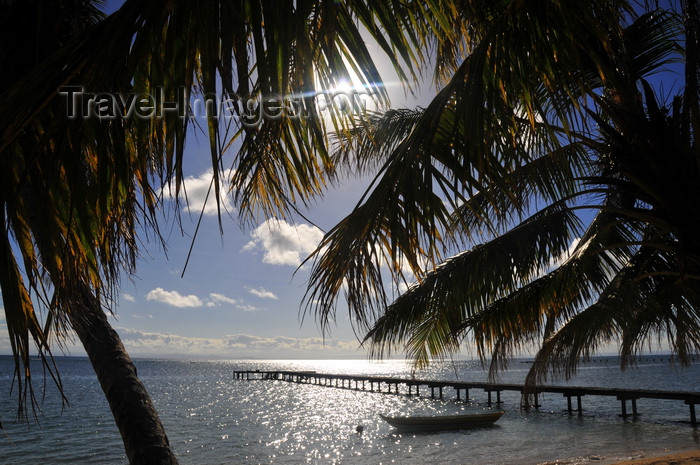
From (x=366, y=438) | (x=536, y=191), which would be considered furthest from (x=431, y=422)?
(x=536, y=191)

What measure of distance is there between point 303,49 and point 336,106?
1.33 feet

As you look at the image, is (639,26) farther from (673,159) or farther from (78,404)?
(78,404)

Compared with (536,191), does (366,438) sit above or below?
below

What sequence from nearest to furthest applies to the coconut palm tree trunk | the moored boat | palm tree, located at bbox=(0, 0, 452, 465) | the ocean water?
1. palm tree, located at bbox=(0, 0, 452, 465)
2. the coconut palm tree trunk
3. the ocean water
4. the moored boat

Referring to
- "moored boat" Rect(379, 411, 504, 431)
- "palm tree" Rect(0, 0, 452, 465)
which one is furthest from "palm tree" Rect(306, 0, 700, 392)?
"moored boat" Rect(379, 411, 504, 431)

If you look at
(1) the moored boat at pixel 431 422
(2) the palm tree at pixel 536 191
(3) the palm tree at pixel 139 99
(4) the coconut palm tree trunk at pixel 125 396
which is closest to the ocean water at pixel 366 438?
(1) the moored boat at pixel 431 422

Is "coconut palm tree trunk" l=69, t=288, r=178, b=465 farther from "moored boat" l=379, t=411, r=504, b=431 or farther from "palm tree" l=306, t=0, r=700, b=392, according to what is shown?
"moored boat" l=379, t=411, r=504, b=431

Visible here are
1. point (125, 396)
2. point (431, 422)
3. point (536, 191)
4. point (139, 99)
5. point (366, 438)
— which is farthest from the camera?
point (366, 438)

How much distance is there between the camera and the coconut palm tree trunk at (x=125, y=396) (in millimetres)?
2395

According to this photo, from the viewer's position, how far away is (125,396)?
2.52m

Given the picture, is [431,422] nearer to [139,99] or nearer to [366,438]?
[366,438]

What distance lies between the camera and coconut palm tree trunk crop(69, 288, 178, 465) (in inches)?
94.3

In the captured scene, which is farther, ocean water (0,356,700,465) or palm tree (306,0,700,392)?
ocean water (0,356,700,465)

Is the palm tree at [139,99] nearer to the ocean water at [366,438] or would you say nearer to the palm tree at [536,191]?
the palm tree at [536,191]
